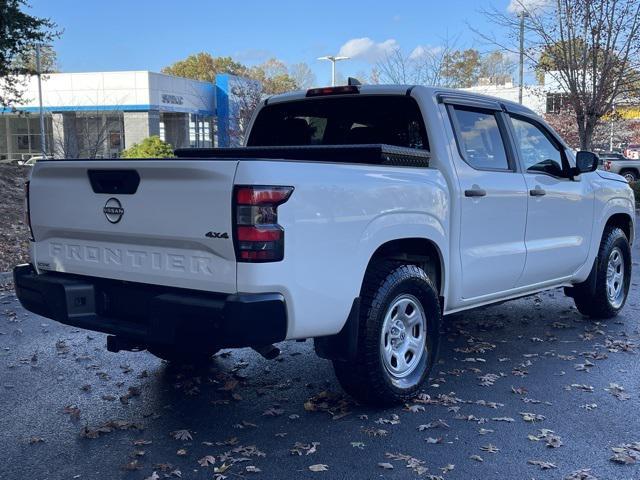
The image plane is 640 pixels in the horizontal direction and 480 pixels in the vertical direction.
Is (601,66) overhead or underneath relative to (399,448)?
overhead

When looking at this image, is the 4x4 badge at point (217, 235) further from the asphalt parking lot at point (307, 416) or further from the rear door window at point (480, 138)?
the rear door window at point (480, 138)

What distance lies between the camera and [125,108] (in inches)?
1510

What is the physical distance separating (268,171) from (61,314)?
164 centimetres

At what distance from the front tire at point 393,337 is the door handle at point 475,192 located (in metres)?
0.71

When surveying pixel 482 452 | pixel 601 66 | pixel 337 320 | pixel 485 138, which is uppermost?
pixel 601 66

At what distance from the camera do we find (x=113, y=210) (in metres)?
3.95

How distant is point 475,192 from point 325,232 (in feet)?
5.42

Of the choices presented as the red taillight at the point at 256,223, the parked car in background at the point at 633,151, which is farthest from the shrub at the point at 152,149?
the parked car in background at the point at 633,151

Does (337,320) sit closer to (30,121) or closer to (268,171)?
(268,171)

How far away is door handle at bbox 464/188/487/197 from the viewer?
4898 mm

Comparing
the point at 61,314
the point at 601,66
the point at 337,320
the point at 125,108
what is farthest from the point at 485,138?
the point at 125,108

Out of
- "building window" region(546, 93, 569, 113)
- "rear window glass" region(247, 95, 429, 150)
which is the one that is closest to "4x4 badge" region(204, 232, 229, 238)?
"rear window glass" region(247, 95, 429, 150)

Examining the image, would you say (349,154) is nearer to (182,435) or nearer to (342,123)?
(342,123)

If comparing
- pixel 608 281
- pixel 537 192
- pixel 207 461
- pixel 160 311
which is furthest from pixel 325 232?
pixel 608 281
